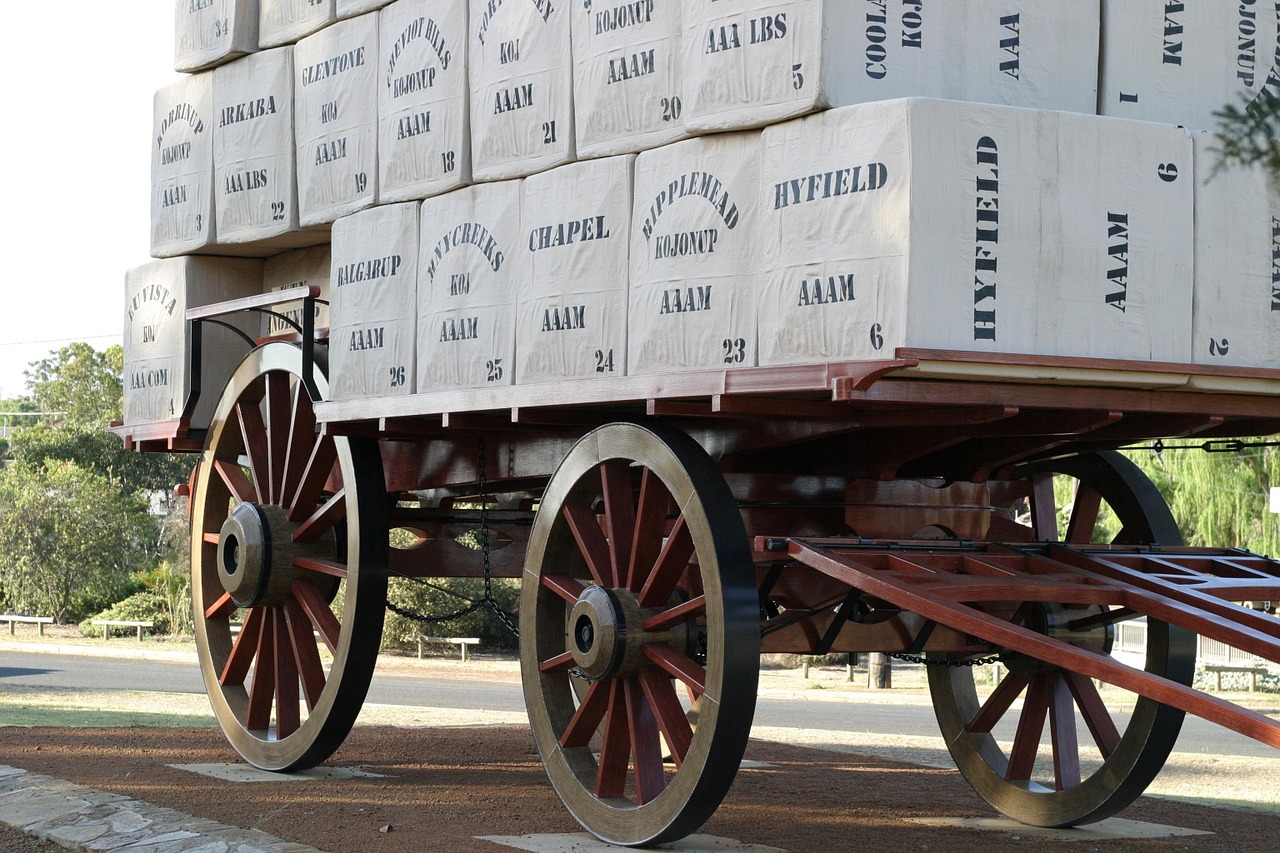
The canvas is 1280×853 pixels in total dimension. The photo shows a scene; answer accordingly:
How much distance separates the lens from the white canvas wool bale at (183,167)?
369 inches

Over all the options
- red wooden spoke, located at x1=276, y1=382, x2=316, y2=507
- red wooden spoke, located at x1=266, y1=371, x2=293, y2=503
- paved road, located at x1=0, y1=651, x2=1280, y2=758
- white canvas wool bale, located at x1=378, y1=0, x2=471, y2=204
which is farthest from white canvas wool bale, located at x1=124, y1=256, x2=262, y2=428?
paved road, located at x1=0, y1=651, x2=1280, y2=758

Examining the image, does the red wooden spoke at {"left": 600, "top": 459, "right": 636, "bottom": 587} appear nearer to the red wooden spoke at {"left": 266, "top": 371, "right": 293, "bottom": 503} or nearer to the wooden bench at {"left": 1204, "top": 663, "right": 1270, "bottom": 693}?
the red wooden spoke at {"left": 266, "top": 371, "right": 293, "bottom": 503}

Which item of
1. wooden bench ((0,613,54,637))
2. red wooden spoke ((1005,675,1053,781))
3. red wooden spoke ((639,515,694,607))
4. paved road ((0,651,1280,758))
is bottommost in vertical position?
wooden bench ((0,613,54,637))

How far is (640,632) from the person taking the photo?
621 centimetres

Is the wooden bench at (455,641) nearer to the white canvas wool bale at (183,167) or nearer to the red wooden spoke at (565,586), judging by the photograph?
the white canvas wool bale at (183,167)

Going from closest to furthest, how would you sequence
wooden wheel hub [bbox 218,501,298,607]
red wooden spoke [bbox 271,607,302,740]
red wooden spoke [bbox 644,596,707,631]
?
red wooden spoke [bbox 644,596,707,631]
wooden wheel hub [bbox 218,501,298,607]
red wooden spoke [bbox 271,607,302,740]

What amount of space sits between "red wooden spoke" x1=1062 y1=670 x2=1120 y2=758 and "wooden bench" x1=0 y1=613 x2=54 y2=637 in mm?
26660

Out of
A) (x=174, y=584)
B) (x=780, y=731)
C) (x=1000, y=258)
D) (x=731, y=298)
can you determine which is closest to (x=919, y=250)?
(x=1000, y=258)

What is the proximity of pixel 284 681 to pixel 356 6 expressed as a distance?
12.4 ft

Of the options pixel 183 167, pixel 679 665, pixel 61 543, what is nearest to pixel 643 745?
pixel 679 665

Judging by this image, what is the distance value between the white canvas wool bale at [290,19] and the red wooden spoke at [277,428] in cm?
195

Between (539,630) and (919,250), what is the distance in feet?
9.12

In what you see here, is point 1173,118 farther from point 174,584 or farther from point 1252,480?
point 174,584

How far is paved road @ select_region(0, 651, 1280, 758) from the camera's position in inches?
606
